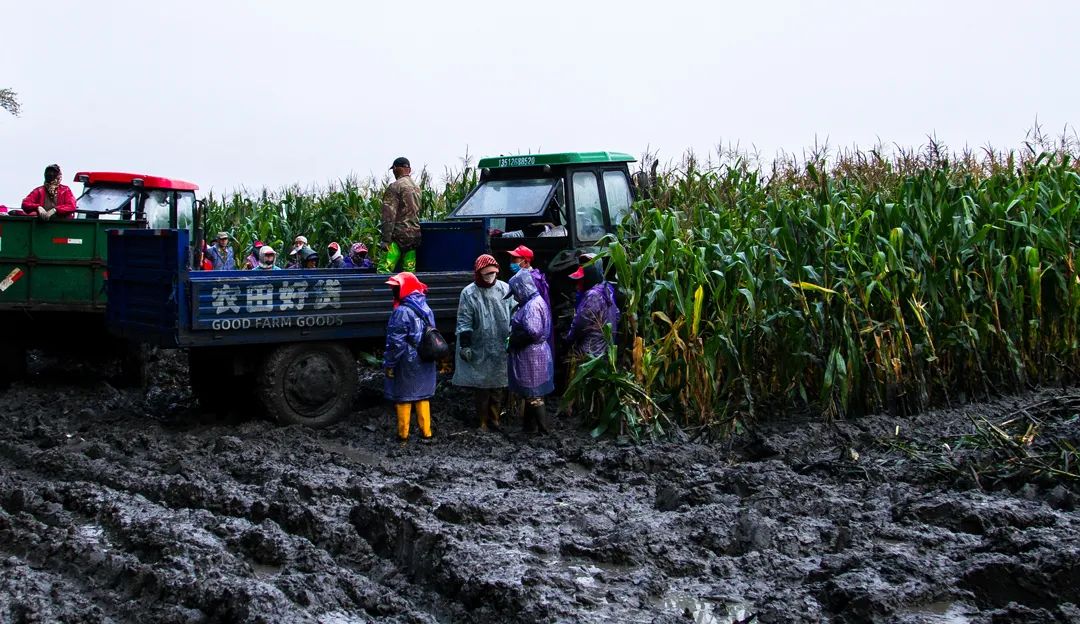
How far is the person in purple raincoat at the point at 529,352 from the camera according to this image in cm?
949

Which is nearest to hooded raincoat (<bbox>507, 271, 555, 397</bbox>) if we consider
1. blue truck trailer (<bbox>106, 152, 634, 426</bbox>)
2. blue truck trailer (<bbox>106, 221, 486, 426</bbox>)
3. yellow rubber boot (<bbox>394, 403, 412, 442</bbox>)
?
yellow rubber boot (<bbox>394, 403, 412, 442</bbox>)

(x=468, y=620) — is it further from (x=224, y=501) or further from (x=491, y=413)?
(x=491, y=413)

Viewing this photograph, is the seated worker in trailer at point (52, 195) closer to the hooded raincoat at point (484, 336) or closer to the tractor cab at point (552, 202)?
the tractor cab at point (552, 202)

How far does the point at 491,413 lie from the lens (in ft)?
33.2

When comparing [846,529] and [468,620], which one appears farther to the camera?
[846,529]

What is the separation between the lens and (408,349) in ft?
30.7

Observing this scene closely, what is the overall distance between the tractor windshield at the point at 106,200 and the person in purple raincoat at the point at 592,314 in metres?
6.81

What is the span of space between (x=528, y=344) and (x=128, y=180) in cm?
705

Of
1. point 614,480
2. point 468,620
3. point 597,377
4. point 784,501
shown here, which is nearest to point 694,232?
point 597,377

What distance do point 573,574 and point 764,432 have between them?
3.89 meters

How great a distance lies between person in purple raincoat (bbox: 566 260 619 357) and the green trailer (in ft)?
15.9

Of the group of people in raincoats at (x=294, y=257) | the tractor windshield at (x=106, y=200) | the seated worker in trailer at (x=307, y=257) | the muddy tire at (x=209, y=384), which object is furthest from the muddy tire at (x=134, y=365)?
the tractor windshield at (x=106, y=200)

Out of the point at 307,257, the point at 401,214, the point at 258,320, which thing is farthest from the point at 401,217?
the point at 307,257

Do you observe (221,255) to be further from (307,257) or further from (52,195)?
(52,195)
